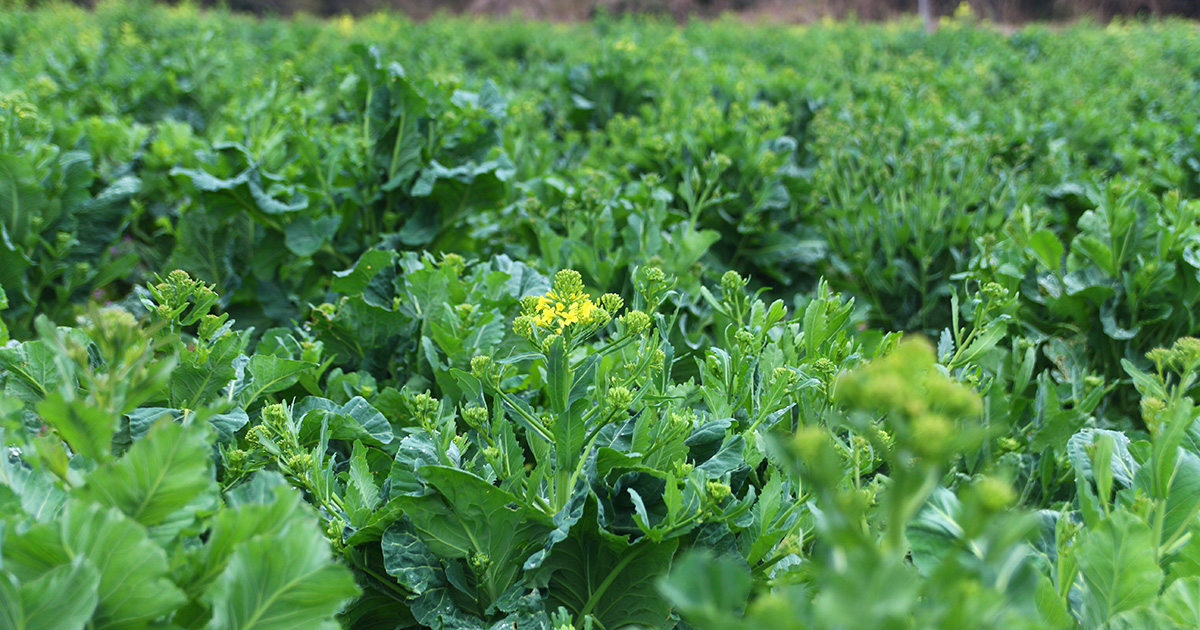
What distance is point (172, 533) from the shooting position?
1.04m

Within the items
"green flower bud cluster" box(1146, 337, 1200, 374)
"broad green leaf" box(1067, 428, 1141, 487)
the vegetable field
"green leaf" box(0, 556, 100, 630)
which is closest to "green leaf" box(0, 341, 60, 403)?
the vegetable field

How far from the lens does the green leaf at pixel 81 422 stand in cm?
96

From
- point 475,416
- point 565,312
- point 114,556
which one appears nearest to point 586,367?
point 565,312

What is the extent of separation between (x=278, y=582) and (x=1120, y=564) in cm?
117

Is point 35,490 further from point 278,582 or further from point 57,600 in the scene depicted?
point 278,582

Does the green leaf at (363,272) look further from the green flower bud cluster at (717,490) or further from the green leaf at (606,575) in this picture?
the green flower bud cluster at (717,490)

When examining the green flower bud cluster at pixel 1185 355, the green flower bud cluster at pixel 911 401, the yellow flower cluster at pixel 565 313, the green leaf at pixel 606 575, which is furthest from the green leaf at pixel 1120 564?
the yellow flower cluster at pixel 565 313

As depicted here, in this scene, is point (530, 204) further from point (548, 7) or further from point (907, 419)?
point (548, 7)

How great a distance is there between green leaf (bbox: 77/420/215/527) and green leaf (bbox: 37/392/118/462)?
4 cm

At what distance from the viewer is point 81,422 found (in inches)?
38.5

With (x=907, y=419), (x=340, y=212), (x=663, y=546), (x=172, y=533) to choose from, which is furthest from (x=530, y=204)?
(x=907, y=419)

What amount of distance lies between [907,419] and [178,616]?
3.26ft

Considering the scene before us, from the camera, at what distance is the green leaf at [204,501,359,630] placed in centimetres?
95

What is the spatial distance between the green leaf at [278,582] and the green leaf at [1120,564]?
41.7 inches
